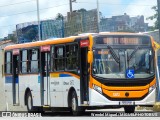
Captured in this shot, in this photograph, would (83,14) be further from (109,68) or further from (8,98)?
(109,68)

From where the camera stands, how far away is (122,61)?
2169 cm

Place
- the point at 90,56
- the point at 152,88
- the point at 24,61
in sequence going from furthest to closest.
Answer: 1. the point at 24,61
2. the point at 152,88
3. the point at 90,56

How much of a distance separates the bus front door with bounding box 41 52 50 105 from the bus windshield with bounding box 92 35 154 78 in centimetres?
406

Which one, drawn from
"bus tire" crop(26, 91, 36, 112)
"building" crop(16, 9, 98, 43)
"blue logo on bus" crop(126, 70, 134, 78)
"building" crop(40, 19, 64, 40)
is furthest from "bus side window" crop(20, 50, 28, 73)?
"building" crop(40, 19, 64, 40)

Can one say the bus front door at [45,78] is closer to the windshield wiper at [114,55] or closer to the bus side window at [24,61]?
the bus side window at [24,61]

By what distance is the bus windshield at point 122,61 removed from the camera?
Result: 70.5 ft

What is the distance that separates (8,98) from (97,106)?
8.98 metres

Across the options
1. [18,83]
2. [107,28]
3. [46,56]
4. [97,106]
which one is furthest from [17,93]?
[107,28]

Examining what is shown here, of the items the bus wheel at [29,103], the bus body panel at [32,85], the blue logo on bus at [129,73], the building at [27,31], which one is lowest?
the bus wheel at [29,103]

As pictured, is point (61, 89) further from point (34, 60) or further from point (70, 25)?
point (70, 25)

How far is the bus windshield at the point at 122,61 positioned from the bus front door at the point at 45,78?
13.3 ft

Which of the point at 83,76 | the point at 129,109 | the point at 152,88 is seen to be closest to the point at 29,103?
the point at 83,76

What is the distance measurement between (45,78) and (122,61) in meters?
4.91

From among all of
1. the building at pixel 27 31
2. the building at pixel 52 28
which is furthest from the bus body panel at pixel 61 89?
the building at pixel 27 31
